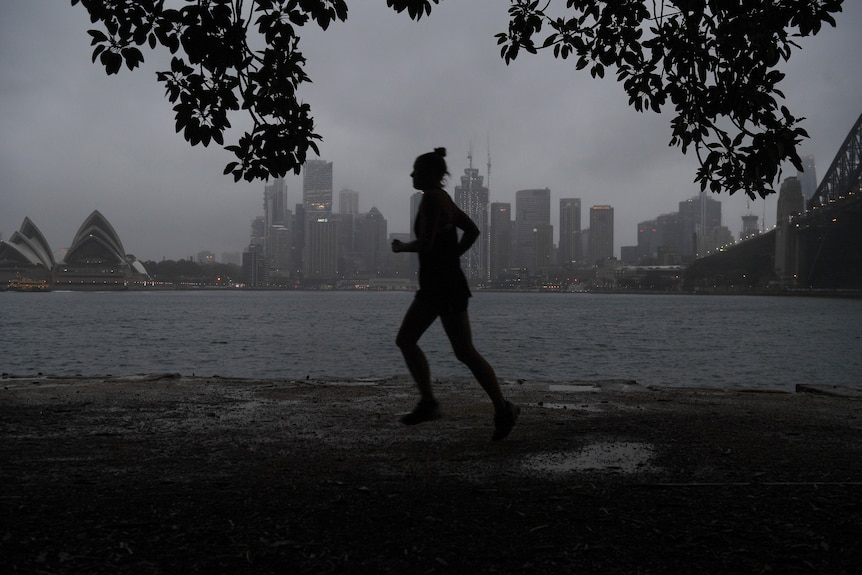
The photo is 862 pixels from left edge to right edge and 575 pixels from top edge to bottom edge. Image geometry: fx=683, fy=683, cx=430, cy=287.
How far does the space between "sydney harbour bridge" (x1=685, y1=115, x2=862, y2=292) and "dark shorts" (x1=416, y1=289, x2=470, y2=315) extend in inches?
3861

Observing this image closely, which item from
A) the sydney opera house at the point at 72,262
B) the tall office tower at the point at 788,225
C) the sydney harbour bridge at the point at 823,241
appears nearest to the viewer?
the sydney harbour bridge at the point at 823,241

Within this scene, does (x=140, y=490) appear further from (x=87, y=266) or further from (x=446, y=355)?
(x=87, y=266)

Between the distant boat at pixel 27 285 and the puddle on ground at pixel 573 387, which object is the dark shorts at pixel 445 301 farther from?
the distant boat at pixel 27 285

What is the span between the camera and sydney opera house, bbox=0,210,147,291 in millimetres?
130375

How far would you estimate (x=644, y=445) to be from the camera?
4098 millimetres

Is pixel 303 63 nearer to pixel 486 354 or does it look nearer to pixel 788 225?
pixel 486 354

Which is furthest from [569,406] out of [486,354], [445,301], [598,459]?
[486,354]

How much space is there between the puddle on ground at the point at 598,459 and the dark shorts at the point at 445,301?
949 millimetres

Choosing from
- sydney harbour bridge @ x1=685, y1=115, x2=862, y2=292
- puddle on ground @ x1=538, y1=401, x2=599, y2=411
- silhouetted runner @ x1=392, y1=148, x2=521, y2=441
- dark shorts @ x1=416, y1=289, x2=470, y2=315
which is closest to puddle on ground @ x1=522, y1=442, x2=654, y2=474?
silhouetted runner @ x1=392, y1=148, x2=521, y2=441

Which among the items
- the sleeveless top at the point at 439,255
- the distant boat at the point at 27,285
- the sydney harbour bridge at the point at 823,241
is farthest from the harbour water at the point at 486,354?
the distant boat at the point at 27,285

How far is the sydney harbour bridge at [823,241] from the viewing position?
91.0 meters

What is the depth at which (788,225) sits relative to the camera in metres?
100

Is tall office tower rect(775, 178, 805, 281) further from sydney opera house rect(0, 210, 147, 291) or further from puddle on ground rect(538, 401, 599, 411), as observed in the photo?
sydney opera house rect(0, 210, 147, 291)

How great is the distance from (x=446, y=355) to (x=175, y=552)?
25.2 m
